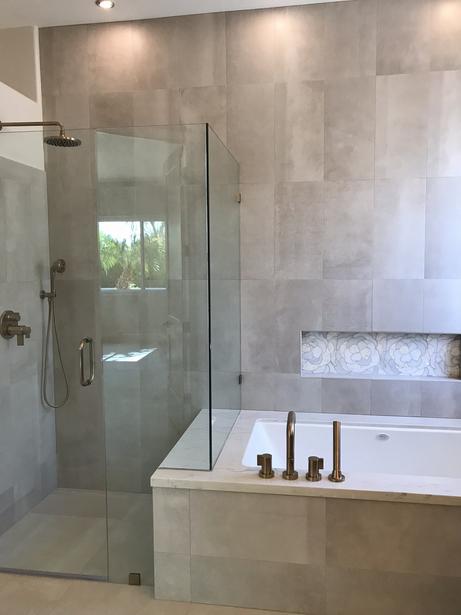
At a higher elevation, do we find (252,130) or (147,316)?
(252,130)

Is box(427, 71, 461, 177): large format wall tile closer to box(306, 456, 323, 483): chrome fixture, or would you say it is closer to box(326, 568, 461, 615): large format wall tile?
box(306, 456, 323, 483): chrome fixture

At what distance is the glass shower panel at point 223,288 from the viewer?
2426 mm

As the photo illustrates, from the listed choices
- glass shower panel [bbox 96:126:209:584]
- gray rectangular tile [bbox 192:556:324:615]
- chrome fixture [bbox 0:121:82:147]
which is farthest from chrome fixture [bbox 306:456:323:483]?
chrome fixture [bbox 0:121:82:147]

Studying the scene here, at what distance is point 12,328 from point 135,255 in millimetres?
861

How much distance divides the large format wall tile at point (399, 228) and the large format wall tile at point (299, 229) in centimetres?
33

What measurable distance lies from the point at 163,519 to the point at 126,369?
2.48ft

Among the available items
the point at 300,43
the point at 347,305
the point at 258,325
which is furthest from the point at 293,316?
the point at 300,43

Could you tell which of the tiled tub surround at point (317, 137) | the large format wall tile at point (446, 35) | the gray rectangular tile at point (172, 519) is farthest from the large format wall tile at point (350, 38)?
the gray rectangular tile at point (172, 519)

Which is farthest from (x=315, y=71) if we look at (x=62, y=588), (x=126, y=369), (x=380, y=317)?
(x=62, y=588)

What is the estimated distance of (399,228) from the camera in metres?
3.03

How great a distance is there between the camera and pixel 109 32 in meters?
3.21

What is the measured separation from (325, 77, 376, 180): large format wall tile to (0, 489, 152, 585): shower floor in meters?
2.12

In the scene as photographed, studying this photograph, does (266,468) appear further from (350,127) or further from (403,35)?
(403,35)

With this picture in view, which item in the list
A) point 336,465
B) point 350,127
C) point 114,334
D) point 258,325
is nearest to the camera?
point 336,465
